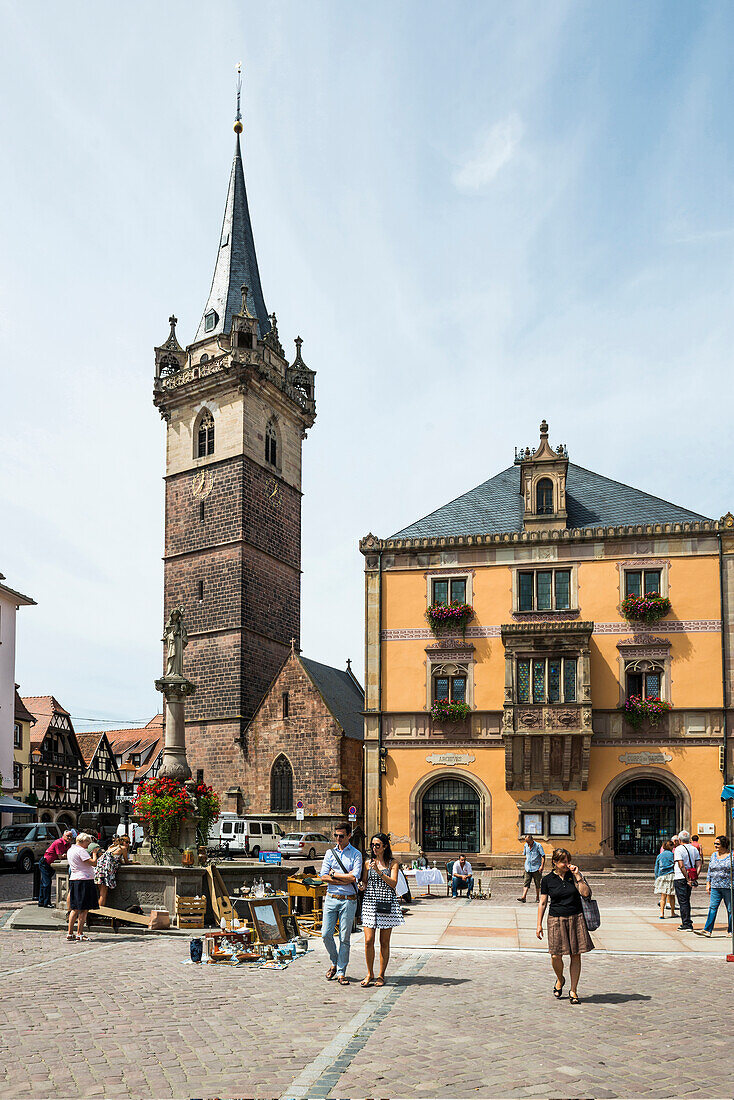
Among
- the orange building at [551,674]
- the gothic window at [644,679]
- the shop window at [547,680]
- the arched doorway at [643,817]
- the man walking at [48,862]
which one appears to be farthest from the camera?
the gothic window at [644,679]

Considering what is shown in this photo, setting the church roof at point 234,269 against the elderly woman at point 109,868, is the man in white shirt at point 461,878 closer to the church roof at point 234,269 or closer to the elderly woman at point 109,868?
the elderly woman at point 109,868

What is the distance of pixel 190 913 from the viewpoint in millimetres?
17203

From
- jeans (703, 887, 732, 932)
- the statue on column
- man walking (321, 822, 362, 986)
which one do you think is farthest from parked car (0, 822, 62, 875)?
man walking (321, 822, 362, 986)

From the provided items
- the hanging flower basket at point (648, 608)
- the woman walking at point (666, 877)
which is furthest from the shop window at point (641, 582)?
the woman walking at point (666, 877)

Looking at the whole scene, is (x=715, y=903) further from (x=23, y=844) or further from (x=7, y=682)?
(x=7, y=682)

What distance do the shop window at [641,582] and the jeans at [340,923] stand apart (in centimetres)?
2375

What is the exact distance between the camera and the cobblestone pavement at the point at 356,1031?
7.71 metres

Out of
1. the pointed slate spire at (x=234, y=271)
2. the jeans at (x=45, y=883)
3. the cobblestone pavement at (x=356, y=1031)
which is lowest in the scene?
the jeans at (x=45, y=883)

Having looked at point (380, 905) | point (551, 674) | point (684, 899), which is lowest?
point (684, 899)

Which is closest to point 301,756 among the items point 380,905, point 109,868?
point 109,868

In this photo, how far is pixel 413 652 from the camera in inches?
1406

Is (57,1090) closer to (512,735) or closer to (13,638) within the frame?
(512,735)

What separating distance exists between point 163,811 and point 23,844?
18.0m

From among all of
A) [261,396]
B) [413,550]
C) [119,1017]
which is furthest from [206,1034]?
[261,396]
